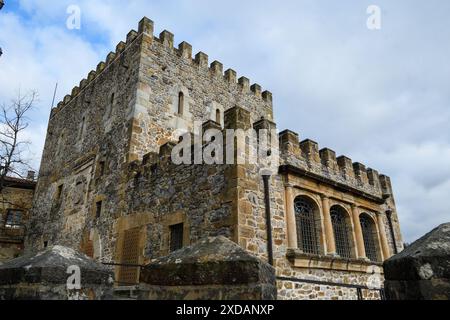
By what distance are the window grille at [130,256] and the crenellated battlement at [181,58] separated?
7.61m

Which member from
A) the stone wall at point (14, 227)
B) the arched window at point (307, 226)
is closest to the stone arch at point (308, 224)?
the arched window at point (307, 226)

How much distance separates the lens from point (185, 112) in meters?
14.1

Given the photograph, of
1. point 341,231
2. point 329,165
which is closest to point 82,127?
point 329,165

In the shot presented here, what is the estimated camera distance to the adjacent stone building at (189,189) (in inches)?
320

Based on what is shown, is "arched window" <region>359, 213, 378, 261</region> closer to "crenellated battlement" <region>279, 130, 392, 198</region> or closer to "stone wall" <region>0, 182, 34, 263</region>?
"crenellated battlement" <region>279, 130, 392, 198</region>

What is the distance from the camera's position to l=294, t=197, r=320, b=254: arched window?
912 cm

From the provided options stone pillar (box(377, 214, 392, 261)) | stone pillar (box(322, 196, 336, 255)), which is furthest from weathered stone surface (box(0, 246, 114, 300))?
stone pillar (box(377, 214, 392, 261))

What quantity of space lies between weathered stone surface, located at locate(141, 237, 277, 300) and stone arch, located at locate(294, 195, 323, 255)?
6.46 meters

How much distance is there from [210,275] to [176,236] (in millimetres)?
6504

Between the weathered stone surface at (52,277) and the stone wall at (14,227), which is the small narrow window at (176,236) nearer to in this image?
the weathered stone surface at (52,277)

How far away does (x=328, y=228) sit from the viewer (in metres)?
9.53
